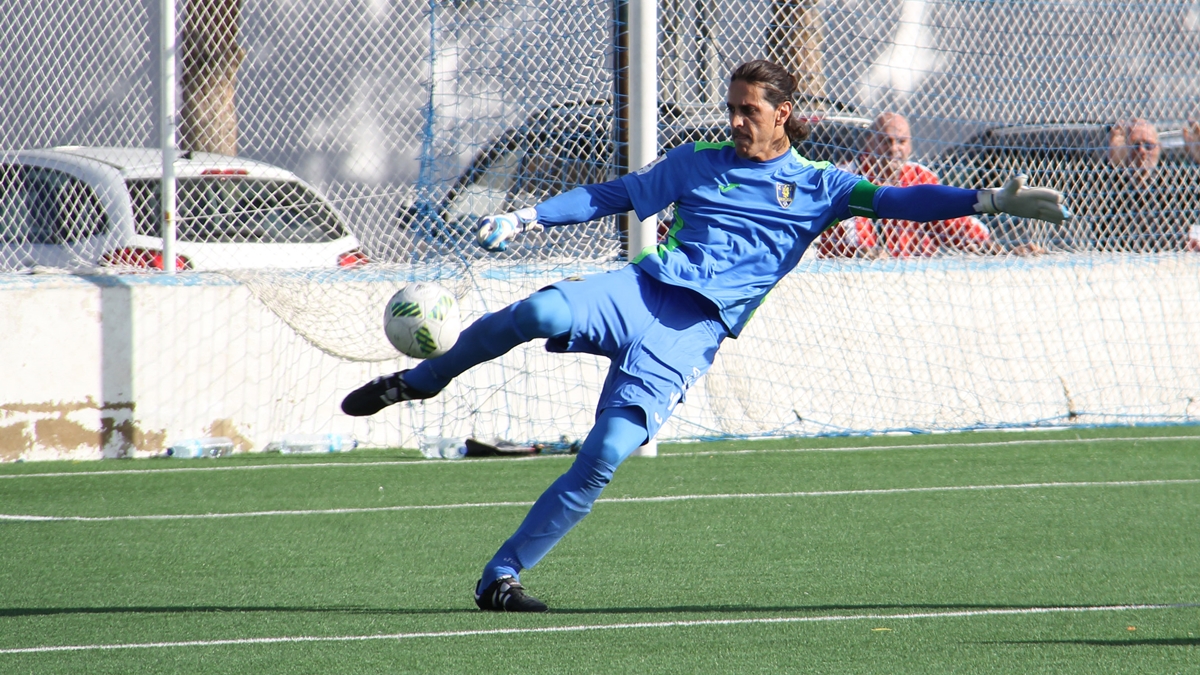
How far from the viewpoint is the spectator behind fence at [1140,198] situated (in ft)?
33.6

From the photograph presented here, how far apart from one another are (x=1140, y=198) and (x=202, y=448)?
6933mm

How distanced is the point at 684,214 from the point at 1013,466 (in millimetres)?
3997

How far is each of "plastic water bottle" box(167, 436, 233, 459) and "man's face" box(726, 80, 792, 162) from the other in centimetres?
495

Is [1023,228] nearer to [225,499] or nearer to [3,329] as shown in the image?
[225,499]

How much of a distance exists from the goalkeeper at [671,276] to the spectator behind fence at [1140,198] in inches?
237

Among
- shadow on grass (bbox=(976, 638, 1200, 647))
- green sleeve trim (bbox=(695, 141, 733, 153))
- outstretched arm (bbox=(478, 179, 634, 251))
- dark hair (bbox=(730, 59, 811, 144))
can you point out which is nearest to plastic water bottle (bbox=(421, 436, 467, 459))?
outstretched arm (bbox=(478, 179, 634, 251))

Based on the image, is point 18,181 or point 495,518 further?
point 18,181

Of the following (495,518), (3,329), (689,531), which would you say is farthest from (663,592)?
(3,329)

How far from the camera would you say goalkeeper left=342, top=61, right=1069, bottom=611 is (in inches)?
177

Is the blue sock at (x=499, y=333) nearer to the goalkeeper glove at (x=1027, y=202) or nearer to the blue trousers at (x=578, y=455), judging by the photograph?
the blue trousers at (x=578, y=455)

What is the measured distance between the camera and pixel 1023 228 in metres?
10.3

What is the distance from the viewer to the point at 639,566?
5359 millimetres

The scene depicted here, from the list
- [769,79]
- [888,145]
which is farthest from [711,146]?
[888,145]

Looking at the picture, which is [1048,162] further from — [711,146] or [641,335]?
[641,335]
